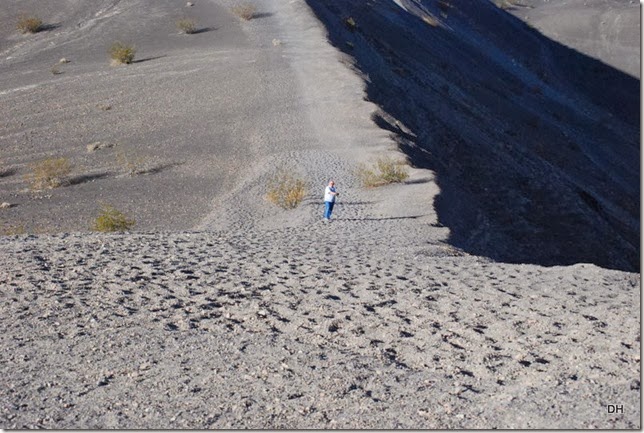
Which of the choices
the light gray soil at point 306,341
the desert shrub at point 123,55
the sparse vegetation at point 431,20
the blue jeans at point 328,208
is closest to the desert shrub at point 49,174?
the blue jeans at point 328,208

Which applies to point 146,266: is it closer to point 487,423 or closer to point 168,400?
point 168,400

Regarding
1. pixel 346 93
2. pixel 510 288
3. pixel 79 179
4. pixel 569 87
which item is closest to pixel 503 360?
pixel 510 288

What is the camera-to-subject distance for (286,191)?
945 inches

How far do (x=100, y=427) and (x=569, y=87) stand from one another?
60.1 m

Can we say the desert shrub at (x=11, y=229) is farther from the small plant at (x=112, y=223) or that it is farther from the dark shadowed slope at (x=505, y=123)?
the dark shadowed slope at (x=505, y=123)

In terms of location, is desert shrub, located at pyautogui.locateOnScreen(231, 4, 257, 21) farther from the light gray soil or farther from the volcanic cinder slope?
the light gray soil

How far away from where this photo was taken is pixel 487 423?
7828 millimetres

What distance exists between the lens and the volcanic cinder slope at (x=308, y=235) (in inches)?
348

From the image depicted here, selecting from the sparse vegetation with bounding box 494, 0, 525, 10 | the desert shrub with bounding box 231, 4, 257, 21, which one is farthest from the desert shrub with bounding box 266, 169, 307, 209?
the sparse vegetation with bounding box 494, 0, 525, 10

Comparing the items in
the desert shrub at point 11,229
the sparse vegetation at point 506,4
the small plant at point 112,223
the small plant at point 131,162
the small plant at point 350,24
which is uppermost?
the small plant at point 350,24

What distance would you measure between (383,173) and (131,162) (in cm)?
973

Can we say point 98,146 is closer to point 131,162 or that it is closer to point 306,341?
point 131,162

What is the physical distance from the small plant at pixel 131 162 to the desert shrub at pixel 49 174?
1798mm

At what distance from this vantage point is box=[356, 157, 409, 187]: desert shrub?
24.6m
